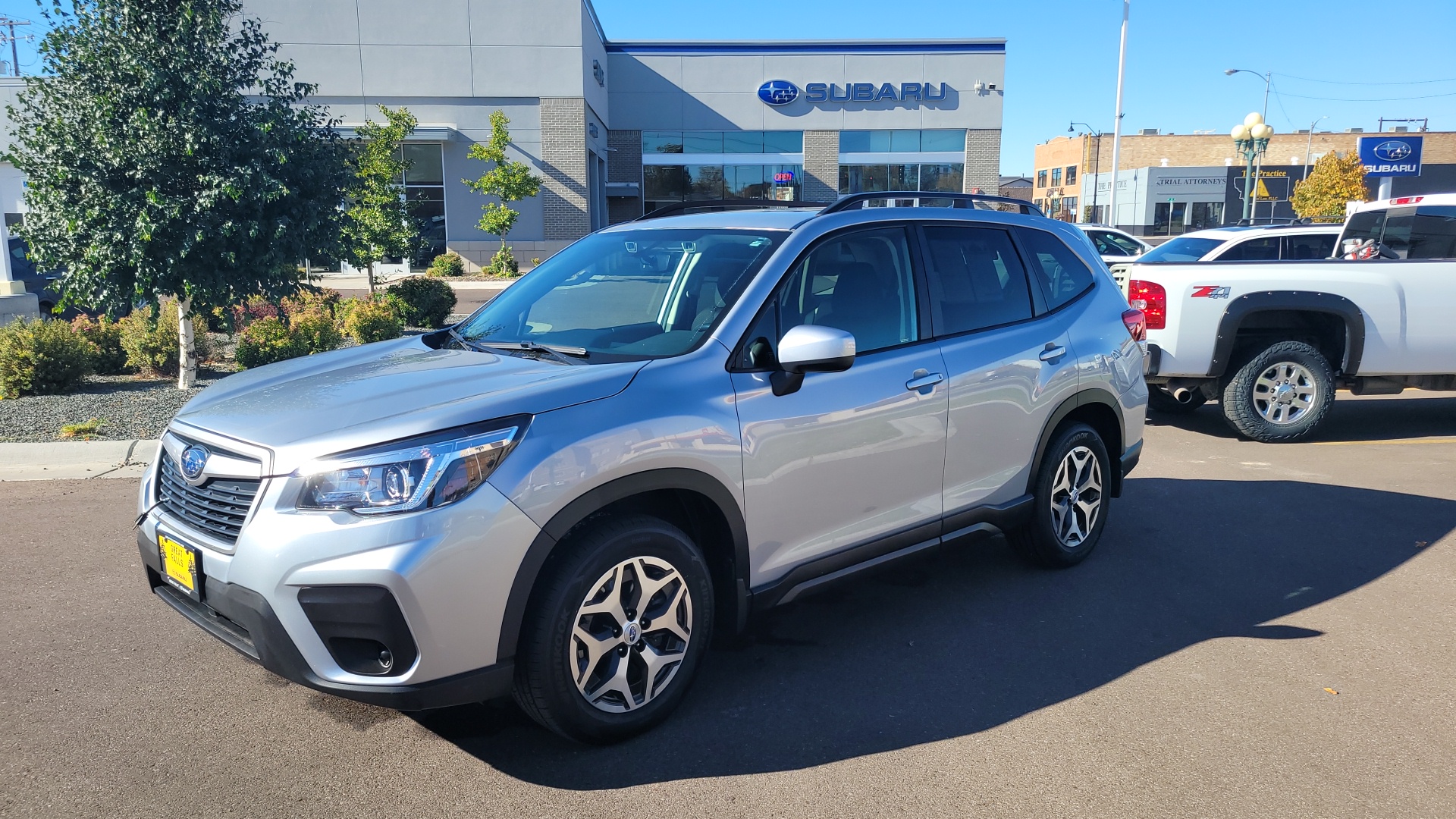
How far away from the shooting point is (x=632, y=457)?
3.14 m

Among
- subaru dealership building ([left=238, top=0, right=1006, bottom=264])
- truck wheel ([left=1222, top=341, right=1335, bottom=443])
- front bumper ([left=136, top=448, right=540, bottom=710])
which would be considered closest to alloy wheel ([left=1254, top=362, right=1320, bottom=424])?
truck wheel ([left=1222, top=341, right=1335, bottom=443])

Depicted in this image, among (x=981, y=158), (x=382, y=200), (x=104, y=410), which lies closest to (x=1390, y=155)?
(x=981, y=158)

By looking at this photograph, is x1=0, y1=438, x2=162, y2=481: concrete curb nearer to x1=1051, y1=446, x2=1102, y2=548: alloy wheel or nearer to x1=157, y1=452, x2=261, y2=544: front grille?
x1=157, y1=452, x2=261, y2=544: front grille

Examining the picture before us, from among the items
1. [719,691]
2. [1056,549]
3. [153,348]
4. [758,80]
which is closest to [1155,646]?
[1056,549]

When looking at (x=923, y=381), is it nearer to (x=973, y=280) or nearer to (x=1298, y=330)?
(x=973, y=280)

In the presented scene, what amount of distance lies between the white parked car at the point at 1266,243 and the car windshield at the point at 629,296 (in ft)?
22.6

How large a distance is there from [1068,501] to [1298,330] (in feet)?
15.1

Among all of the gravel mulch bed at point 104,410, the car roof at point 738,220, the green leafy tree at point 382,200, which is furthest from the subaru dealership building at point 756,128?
the car roof at point 738,220

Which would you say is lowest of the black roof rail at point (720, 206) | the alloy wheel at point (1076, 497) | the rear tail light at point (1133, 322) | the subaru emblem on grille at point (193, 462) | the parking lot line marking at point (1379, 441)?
the parking lot line marking at point (1379, 441)

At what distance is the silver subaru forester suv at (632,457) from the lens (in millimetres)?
2816

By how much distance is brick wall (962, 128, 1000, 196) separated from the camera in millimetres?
41500

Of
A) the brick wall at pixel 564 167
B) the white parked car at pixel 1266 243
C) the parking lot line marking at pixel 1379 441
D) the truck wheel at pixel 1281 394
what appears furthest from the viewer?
the brick wall at pixel 564 167

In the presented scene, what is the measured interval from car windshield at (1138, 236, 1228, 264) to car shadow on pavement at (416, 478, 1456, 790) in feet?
15.0

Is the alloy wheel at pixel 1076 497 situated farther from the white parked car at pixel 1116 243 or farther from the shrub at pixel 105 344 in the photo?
the white parked car at pixel 1116 243
